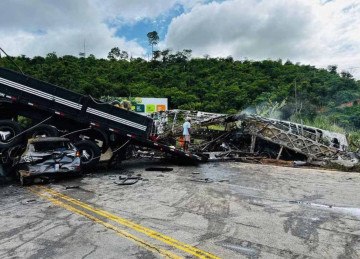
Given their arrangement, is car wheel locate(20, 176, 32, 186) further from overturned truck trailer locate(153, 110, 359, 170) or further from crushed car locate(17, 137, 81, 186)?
overturned truck trailer locate(153, 110, 359, 170)

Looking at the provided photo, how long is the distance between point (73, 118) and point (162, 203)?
616 centimetres

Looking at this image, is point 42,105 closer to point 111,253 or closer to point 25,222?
point 25,222

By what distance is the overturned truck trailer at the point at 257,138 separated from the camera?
619 inches

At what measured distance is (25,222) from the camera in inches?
266

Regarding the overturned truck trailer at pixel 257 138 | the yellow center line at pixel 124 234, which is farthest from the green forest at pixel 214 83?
the yellow center line at pixel 124 234

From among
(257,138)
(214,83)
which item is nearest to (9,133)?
(257,138)

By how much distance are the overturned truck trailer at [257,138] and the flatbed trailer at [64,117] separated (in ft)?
15.9

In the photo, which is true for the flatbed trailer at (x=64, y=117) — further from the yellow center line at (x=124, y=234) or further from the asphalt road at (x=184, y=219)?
the yellow center line at (x=124, y=234)

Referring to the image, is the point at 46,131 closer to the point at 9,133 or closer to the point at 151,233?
the point at 9,133

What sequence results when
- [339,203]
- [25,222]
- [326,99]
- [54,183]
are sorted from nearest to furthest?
[25,222], [339,203], [54,183], [326,99]

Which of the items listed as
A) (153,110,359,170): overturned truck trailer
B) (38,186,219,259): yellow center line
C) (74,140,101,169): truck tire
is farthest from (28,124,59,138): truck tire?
(153,110,359,170): overturned truck trailer

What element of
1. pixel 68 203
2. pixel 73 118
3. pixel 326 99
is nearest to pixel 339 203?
pixel 68 203

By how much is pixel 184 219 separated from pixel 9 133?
800cm

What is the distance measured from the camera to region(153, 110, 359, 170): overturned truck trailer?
15719 millimetres
